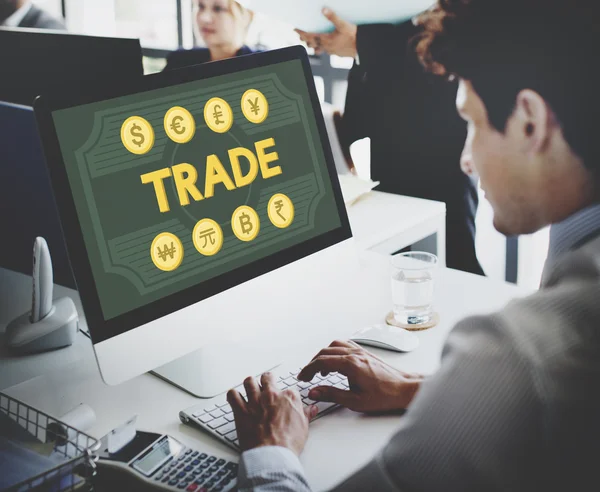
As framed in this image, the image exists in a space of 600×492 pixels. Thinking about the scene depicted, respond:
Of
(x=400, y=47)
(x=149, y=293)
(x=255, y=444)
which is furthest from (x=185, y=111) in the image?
(x=400, y=47)

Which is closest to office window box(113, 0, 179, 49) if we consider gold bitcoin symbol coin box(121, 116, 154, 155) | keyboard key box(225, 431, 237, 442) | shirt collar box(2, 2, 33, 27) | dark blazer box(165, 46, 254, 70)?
dark blazer box(165, 46, 254, 70)

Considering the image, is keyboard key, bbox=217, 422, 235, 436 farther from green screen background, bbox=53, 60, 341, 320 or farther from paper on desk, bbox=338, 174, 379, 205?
paper on desk, bbox=338, 174, 379, 205

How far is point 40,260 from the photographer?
4.14 ft

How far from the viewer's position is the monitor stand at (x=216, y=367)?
112 centimetres

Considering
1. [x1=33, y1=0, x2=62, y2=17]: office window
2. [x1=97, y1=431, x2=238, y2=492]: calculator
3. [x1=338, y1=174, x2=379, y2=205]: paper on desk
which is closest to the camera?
[x1=97, y1=431, x2=238, y2=492]: calculator

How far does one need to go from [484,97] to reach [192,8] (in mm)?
2258

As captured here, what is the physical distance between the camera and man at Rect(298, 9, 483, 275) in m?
2.14

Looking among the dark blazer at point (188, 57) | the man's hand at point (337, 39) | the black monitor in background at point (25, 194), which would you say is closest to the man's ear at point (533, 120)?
the black monitor in background at point (25, 194)

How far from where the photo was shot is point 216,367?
3.77 ft

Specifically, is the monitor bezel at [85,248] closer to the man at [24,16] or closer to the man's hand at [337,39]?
the man's hand at [337,39]

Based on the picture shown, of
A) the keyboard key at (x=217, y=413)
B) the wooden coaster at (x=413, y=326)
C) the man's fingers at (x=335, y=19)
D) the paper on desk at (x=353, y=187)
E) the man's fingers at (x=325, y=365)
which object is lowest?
the wooden coaster at (x=413, y=326)

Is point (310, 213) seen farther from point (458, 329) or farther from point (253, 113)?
point (458, 329)

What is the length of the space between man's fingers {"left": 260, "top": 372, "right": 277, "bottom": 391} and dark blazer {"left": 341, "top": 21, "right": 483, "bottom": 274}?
1.27 metres

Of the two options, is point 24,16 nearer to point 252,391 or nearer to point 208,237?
point 208,237
